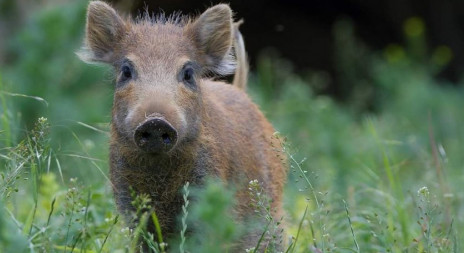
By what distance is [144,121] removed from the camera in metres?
4.97

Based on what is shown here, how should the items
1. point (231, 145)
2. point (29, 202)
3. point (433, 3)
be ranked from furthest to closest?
point (433, 3)
point (29, 202)
point (231, 145)

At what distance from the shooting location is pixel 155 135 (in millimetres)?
4996

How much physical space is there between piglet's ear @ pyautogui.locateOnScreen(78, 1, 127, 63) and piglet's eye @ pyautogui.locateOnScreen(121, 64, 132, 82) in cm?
40

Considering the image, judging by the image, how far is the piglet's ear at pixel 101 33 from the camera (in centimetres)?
623

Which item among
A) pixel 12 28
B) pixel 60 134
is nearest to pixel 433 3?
pixel 12 28

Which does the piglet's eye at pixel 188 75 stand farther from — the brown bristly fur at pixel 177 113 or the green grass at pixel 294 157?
the green grass at pixel 294 157

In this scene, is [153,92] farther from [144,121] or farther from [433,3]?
[433,3]

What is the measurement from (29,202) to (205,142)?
163cm

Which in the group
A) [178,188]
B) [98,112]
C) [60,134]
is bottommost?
[98,112]

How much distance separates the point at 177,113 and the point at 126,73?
71 cm

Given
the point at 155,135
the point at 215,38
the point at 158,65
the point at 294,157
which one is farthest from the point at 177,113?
the point at 294,157

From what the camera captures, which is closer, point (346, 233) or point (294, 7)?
point (346, 233)

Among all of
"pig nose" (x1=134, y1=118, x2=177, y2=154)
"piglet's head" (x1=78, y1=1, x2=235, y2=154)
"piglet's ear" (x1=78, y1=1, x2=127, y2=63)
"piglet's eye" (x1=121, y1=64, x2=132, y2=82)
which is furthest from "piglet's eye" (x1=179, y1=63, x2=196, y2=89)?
"pig nose" (x1=134, y1=118, x2=177, y2=154)

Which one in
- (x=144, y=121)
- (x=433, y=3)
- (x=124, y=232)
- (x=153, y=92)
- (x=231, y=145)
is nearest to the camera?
(x=124, y=232)
